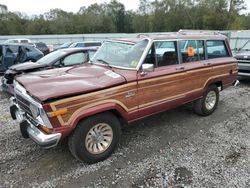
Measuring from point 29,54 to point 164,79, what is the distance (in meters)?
8.15

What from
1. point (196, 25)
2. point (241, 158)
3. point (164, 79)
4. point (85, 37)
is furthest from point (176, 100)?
point (196, 25)

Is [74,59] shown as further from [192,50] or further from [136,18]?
[136,18]

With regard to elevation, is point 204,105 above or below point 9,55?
below

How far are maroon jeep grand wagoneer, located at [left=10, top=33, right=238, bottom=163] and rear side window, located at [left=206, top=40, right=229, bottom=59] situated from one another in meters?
0.05

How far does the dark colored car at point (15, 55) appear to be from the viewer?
35.1 feet

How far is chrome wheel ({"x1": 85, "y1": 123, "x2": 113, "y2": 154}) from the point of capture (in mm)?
3832

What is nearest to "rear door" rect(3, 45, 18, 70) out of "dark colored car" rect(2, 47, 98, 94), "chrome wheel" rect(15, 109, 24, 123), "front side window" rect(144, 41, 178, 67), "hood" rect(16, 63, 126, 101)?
"dark colored car" rect(2, 47, 98, 94)

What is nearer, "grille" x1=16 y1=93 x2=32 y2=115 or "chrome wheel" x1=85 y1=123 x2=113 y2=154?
"grille" x1=16 y1=93 x2=32 y2=115

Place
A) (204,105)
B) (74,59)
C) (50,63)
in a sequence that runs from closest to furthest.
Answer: (204,105) < (50,63) < (74,59)

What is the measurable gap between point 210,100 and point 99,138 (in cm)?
342

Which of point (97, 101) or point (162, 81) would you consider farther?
point (162, 81)

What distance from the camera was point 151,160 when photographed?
4070 mm

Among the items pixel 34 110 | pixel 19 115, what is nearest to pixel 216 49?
pixel 34 110

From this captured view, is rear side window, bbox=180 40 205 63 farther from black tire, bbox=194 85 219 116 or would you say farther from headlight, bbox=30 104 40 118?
headlight, bbox=30 104 40 118
